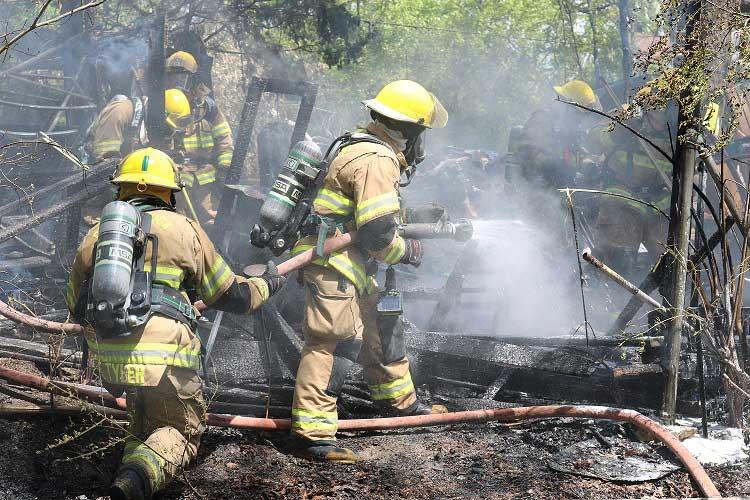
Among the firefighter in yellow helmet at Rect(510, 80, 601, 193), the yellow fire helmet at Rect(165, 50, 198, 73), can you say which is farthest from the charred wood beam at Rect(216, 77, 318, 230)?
the firefighter in yellow helmet at Rect(510, 80, 601, 193)

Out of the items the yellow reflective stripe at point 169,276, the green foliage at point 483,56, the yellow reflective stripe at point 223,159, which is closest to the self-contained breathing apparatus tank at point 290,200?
the yellow reflective stripe at point 169,276

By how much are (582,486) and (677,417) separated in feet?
3.71

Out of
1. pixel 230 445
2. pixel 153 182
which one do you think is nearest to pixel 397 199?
pixel 153 182

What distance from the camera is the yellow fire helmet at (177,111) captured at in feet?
30.1

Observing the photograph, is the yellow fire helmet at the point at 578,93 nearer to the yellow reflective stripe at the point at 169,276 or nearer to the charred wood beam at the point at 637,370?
the charred wood beam at the point at 637,370

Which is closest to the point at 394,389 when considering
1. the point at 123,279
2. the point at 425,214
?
the point at 425,214

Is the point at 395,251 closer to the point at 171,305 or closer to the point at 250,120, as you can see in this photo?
the point at 171,305

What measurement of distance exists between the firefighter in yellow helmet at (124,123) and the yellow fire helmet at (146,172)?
483 cm

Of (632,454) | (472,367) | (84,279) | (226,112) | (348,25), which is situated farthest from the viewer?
(226,112)

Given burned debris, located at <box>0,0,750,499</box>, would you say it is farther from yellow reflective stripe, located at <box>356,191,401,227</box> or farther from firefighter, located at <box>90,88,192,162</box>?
firefighter, located at <box>90,88,192,162</box>

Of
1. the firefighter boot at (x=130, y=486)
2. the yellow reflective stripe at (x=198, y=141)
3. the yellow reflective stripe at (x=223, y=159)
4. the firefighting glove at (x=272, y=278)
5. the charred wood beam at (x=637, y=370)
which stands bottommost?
the firefighter boot at (x=130, y=486)

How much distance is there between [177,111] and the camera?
9180 mm

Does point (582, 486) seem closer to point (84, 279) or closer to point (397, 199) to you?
point (397, 199)

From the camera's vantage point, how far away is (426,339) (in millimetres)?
5594
